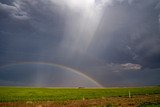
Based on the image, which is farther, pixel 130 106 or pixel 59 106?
pixel 59 106

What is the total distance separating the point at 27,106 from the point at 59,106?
5657 mm

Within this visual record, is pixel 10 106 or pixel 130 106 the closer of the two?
pixel 130 106

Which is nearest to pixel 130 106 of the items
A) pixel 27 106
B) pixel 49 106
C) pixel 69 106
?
pixel 69 106

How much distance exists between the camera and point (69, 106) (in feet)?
140

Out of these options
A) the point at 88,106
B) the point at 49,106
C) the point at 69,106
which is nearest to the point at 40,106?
the point at 49,106

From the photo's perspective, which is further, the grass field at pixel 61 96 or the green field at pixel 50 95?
the green field at pixel 50 95

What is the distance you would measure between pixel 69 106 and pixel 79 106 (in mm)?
1843

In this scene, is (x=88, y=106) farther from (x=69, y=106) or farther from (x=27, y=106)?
(x=27, y=106)

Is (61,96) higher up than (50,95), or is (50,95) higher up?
(50,95)

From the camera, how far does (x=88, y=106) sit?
41250 mm

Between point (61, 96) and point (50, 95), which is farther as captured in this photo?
point (50, 95)

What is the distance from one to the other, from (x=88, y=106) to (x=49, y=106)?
684cm

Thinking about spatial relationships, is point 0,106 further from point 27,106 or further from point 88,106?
point 88,106

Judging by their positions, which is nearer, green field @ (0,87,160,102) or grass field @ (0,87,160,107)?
grass field @ (0,87,160,107)
